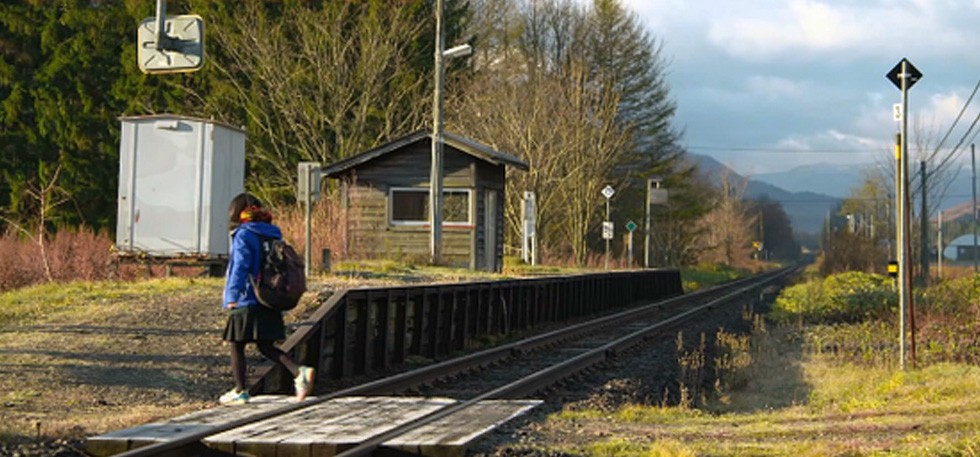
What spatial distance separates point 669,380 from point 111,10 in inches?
1273

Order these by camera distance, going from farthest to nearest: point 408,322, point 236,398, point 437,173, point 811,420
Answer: point 437,173
point 408,322
point 811,420
point 236,398

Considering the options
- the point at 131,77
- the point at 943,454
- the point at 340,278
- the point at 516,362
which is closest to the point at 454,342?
the point at 516,362

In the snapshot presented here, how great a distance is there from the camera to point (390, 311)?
573 inches

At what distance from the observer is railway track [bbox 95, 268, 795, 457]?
7.50 metres

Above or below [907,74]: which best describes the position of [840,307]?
below

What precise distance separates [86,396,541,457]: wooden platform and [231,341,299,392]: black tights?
19 centimetres

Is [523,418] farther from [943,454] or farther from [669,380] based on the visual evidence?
[669,380]

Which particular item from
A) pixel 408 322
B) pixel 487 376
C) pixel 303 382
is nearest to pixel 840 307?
pixel 408 322

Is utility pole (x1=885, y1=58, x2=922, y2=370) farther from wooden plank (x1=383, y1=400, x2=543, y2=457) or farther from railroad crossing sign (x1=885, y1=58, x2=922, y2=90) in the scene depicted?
wooden plank (x1=383, y1=400, x2=543, y2=457)

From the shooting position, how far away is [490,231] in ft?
101

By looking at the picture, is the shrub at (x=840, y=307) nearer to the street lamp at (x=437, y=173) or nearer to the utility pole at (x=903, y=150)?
the street lamp at (x=437, y=173)

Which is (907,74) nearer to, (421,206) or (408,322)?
(408,322)

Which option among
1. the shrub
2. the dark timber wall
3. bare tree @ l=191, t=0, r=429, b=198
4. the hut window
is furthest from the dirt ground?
bare tree @ l=191, t=0, r=429, b=198

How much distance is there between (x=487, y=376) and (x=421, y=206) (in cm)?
1657
